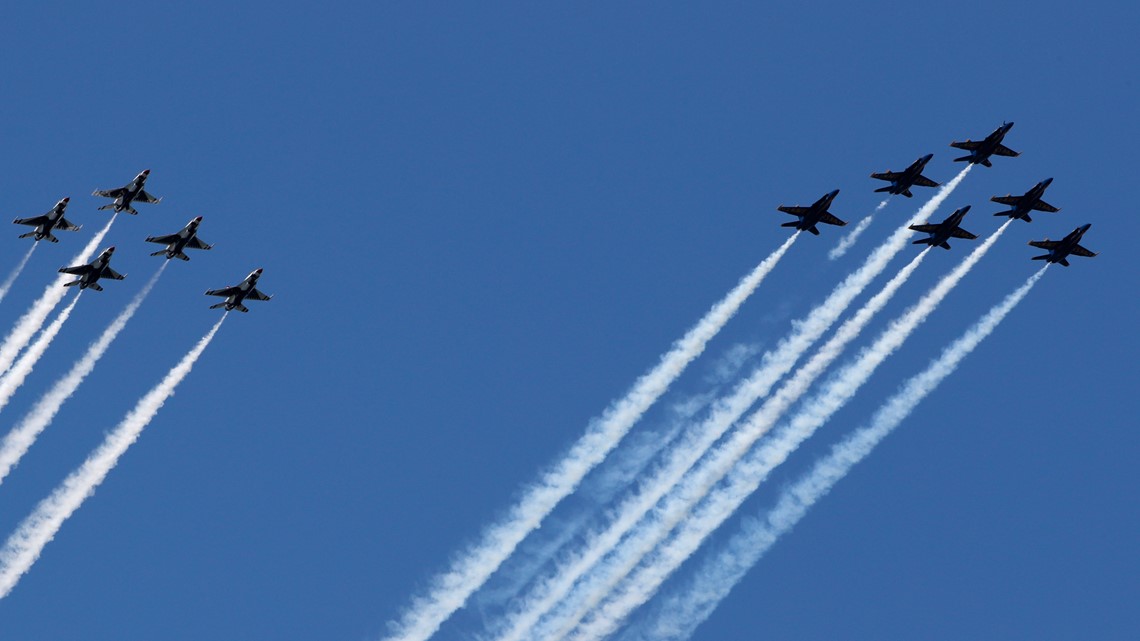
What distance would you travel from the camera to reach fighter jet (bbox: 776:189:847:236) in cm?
9156

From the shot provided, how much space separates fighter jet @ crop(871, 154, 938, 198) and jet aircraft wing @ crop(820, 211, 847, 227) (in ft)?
12.0

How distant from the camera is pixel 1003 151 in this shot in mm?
96125

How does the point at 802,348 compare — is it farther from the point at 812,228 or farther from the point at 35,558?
the point at 35,558

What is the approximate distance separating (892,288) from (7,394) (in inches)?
1893

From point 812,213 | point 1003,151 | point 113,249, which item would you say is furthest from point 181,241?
point 1003,151

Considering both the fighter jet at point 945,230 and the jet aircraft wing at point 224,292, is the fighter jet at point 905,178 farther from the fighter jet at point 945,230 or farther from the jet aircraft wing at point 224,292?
the jet aircraft wing at point 224,292

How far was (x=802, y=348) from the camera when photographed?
84188 millimetres

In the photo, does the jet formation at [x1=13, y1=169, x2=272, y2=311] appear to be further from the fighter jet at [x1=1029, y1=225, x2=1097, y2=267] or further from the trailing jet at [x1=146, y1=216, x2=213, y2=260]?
the fighter jet at [x1=1029, y1=225, x2=1097, y2=267]

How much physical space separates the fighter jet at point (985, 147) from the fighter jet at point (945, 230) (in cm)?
471

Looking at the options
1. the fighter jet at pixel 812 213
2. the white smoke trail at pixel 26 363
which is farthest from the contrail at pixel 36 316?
the fighter jet at pixel 812 213

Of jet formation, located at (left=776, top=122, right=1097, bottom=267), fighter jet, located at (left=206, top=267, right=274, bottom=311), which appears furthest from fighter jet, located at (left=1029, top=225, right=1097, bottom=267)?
fighter jet, located at (left=206, top=267, right=274, bottom=311)

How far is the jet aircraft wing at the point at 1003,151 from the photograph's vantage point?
9581 cm

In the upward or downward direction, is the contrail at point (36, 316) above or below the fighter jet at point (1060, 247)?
below

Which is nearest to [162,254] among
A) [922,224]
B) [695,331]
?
[695,331]
